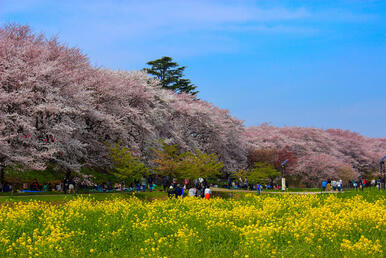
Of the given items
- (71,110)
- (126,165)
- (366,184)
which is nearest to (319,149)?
(366,184)

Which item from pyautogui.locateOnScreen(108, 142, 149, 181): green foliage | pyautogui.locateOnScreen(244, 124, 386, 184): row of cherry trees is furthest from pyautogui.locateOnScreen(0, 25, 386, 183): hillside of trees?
pyautogui.locateOnScreen(244, 124, 386, 184): row of cherry trees

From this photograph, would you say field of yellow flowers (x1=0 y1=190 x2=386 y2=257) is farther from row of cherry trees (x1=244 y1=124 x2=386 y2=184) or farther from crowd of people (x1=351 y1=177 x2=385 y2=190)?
row of cherry trees (x1=244 y1=124 x2=386 y2=184)

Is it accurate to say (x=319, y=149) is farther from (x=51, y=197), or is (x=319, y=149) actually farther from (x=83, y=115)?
(x=51, y=197)

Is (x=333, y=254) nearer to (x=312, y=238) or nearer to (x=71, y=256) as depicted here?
(x=312, y=238)

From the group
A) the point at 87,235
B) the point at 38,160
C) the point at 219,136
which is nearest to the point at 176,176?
the point at 38,160

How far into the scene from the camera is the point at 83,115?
38688mm

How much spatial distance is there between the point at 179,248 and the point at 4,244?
4.97 meters

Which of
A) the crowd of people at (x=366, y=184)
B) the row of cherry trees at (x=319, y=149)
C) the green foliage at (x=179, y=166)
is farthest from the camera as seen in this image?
the row of cherry trees at (x=319, y=149)

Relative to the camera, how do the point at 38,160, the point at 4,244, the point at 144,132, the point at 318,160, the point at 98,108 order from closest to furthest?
the point at 4,244
the point at 38,160
the point at 98,108
the point at 144,132
the point at 318,160

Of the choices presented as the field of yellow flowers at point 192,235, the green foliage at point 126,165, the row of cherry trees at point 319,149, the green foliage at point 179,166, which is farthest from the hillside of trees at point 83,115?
the field of yellow flowers at point 192,235

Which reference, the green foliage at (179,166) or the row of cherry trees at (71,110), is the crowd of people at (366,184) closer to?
the green foliage at (179,166)

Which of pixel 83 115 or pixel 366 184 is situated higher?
pixel 83 115

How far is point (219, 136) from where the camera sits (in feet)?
190

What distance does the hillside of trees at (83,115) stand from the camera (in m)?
32.3
